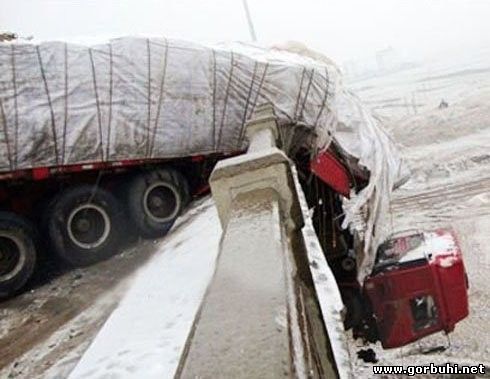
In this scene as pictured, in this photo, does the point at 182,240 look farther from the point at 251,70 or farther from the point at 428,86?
the point at 428,86

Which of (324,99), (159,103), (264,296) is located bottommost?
(264,296)

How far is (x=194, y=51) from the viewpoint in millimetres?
7180

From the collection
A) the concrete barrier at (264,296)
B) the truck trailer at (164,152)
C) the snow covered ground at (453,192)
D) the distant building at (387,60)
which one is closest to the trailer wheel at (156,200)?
the truck trailer at (164,152)

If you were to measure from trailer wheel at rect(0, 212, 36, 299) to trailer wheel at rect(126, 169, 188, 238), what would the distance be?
1.46 meters

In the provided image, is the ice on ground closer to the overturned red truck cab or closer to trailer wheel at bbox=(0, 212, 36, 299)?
trailer wheel at bbox=(0, 212, 36, 299)

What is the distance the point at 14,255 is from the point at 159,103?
106 inches

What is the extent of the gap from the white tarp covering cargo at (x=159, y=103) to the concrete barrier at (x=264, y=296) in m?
4.01

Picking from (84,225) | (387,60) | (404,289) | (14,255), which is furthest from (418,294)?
(387,60)

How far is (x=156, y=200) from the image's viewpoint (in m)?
7.64

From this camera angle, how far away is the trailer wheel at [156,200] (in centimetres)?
745

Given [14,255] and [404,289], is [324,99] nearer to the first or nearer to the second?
[404,289]

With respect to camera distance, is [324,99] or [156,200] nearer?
[156,200]

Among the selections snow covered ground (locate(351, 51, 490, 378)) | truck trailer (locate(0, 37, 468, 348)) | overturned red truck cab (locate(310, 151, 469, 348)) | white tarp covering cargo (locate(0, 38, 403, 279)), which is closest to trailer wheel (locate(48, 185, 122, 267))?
truck trailer (locate(0, 37, 468, 348))

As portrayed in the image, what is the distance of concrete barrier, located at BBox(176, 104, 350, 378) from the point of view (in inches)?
50.4
